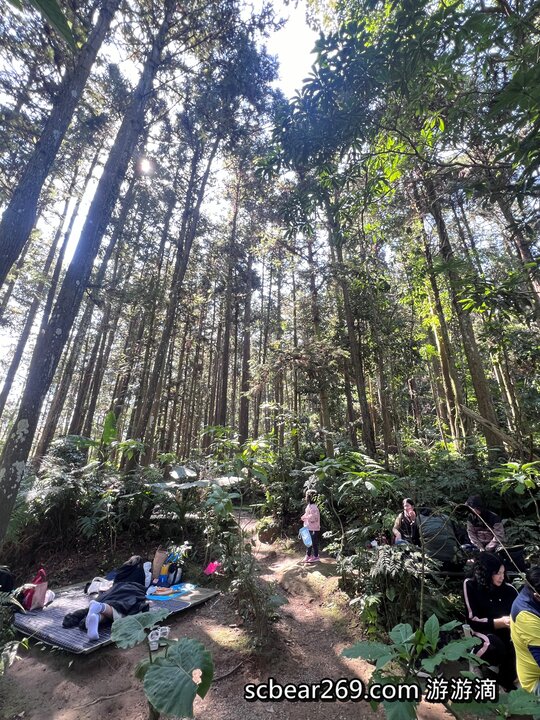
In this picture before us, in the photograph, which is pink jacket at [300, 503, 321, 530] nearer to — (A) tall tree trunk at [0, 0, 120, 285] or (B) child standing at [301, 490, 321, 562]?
(B) child standing at [301, 490, 321, 562]

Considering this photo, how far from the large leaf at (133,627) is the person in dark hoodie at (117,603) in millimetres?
2950

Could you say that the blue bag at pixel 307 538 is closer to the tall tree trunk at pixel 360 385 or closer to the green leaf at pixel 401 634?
the tall tree trunk at pixel 360 385

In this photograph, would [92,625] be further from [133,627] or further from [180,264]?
[180,264]

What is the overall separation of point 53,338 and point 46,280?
9.85 meters

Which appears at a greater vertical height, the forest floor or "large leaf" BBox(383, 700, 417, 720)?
"large leaf" BBox(383, 700, 417, 720)

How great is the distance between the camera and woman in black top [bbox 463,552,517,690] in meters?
3.67

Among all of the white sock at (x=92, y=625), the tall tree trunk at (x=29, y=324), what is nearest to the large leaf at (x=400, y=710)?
the white sock at (x=92, y=625)

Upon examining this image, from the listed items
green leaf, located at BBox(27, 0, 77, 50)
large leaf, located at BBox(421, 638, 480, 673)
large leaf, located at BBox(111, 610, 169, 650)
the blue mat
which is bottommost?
the blue mat

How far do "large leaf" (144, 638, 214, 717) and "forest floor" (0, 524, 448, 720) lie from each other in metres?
1.98

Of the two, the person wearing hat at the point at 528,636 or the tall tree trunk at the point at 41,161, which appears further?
the tall tree trunk at the point at 41,161

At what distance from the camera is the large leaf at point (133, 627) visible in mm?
2251

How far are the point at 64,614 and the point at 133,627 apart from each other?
411 cm

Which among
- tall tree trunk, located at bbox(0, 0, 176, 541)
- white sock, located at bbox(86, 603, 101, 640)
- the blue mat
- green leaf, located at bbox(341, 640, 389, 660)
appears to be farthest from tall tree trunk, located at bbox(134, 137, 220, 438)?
green leaf, located at bbox(341, 640, 389, 660)

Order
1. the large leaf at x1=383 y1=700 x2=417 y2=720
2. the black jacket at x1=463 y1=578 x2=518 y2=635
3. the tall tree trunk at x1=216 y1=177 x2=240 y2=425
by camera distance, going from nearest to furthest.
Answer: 1. the large leaf at x1=383 y1=700 x2=417 y2=720
2. the black jacket at x1=463 y1=578 x2=518 y2=635
3. the tall tree trunk at x1=216 y1=177 x2=240 y2=425
